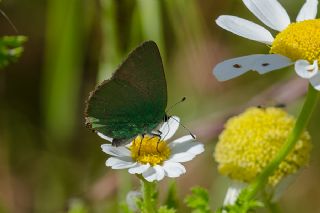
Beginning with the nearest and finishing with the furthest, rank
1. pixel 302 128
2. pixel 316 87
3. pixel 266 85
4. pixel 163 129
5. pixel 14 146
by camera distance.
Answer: pixel 316 87
pixel 302 128
pixel 163 129
pixel 266 85
pixel 14 146

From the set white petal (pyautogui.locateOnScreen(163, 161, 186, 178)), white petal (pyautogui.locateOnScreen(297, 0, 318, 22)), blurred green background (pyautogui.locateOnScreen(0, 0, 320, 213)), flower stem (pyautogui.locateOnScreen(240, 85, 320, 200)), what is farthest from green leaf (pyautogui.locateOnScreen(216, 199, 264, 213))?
blurred green background (pyautogui.locateOnScreen(0, 0, 320, 213))

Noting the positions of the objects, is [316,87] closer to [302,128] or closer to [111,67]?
[302,128]

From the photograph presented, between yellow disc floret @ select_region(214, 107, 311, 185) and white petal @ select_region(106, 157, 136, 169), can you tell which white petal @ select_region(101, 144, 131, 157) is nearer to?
white petal @ select_region(106, 157, 136, 169)

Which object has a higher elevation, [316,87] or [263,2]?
[263,2]

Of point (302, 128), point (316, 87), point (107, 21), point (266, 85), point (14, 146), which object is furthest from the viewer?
point (14, 146)

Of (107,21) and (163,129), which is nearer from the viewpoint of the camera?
(163,129)

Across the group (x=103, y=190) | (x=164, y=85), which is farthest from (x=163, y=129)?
(x=103, y=190)

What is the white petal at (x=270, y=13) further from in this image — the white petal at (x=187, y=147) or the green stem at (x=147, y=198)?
the green stem at (x=147, y=198)
